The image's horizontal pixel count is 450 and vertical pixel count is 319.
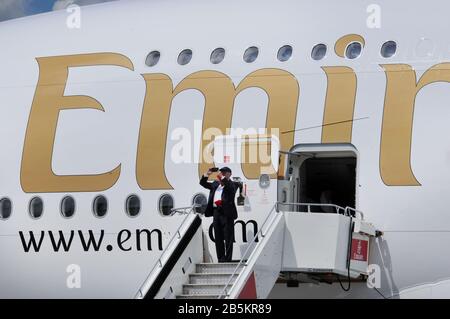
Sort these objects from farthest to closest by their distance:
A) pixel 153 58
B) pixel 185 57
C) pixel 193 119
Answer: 1. pixel 153 58
2. pixel 185 57
3. pixel 193 119

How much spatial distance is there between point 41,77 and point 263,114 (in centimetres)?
434

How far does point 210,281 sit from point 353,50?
4.21 m

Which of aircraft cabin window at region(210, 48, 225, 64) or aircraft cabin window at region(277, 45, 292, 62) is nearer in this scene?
aircraft cabin window at region(277, 45, 292, 62)

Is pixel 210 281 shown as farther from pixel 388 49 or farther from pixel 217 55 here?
pixel 388 49

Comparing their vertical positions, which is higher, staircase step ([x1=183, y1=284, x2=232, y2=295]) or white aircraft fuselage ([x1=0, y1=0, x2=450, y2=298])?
white aircraft fuselage ([x1=0, y1=0, x2=450, y2=298])

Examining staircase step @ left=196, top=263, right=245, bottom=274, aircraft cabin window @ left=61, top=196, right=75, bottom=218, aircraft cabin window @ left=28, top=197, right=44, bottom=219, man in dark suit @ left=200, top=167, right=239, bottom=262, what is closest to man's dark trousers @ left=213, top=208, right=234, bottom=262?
man in dark suit @ left=200, top=167, right=239, bottom=262

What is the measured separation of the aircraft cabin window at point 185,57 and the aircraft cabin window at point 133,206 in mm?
2351

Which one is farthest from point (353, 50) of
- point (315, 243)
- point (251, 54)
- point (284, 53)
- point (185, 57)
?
point (315, 243)

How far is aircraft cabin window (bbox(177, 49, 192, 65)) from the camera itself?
1791 cm

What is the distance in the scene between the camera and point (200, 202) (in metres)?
17.0

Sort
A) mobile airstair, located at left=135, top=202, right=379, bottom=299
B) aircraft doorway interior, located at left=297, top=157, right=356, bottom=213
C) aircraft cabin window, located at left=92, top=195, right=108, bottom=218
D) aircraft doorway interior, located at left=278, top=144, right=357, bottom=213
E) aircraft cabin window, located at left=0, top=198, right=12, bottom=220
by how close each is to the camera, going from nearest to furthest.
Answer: mobile airstair, located at left=135, top=202, right=379, bottom=299
aircraft doorway interior, located at left=278, top=144, right=357, bottom=213
aircraft doorway interior, located at left=297, top=157, right=356, bottom=213
aircraft cabin window, located at left=92, top=195, right=108, bottom=218
aircraft cabin window, located at left=0, top=198, right=12, bottom=220

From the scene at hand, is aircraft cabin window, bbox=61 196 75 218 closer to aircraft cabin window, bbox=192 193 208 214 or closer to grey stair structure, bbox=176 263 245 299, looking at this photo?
aircraft cabin window, bbox=192 193 208 214

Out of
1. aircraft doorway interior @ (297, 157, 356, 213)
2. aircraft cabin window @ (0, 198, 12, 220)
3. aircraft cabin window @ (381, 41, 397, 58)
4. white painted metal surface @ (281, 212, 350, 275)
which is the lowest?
white painted metal surface @ (281, 212, 350, 275)

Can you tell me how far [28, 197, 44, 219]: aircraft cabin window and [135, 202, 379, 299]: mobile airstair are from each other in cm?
323
